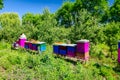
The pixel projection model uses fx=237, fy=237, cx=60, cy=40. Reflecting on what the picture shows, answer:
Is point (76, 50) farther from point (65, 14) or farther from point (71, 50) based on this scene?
point (65, 14)

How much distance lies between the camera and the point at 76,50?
19.3 meters

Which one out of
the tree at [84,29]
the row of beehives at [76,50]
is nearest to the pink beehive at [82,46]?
the row of beehives at [76,50]

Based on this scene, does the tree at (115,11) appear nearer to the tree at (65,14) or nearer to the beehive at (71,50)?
the tree at (65,14)

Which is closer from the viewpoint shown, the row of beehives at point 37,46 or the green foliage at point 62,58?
the green foliage at point 62,58

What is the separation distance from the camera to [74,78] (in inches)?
589

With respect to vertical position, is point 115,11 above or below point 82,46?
above

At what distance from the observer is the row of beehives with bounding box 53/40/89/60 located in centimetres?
1878

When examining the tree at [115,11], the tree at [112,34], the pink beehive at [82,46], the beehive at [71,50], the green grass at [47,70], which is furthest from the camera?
the tree at [115,11]

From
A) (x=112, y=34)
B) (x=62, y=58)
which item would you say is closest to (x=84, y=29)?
(x=112, y=34)

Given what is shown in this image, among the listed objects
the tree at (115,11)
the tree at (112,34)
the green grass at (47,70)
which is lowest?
the green grass at (47,70)

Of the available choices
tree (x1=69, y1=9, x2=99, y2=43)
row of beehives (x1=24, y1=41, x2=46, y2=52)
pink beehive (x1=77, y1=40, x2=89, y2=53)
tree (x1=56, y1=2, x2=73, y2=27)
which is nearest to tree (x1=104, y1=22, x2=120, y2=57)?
tree (x1=69, y1=9, x2=99, y2=43)

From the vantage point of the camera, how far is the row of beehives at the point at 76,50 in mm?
18781

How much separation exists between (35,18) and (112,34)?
1674 inches

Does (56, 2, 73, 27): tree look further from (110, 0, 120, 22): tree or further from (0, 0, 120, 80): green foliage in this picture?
(0, 0, 120, 80): green foliage
